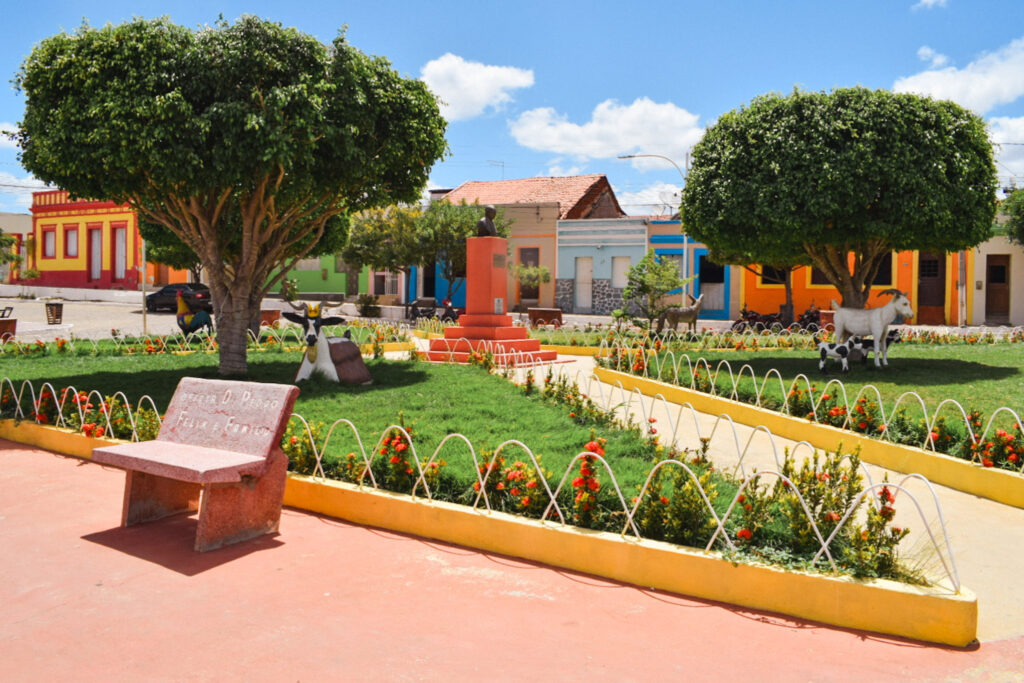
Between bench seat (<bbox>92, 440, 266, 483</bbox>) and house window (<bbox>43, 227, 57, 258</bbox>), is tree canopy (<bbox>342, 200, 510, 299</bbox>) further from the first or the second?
bench seat (<bbox>92, 440, 266, 483</bbox>)

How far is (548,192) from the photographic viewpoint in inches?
1407

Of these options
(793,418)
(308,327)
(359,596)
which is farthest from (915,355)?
(359,596)

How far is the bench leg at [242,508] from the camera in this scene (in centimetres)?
464

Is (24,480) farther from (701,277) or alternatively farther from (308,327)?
(701,277)

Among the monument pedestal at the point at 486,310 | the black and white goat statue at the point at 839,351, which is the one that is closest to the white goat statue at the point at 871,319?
the black and white goat statue at the point at 839,351

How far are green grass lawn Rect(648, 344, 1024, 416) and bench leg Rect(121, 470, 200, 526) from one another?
20.4 ft

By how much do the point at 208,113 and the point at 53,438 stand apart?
12.7ft

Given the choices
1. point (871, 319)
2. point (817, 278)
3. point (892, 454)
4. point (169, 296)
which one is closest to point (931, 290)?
point (817, 278)

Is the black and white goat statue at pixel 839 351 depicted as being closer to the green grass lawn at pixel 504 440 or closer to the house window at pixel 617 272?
the green grass lawn at pixel 504 440

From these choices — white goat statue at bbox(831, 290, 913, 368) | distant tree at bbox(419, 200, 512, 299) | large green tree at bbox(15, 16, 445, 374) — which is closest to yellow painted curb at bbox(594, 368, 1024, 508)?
white goat statue at bbox(831, 290, 913, 368)

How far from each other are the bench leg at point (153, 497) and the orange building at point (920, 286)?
24.8m

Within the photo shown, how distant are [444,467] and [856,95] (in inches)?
349

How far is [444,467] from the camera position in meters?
5.43

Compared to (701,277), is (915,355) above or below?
below
